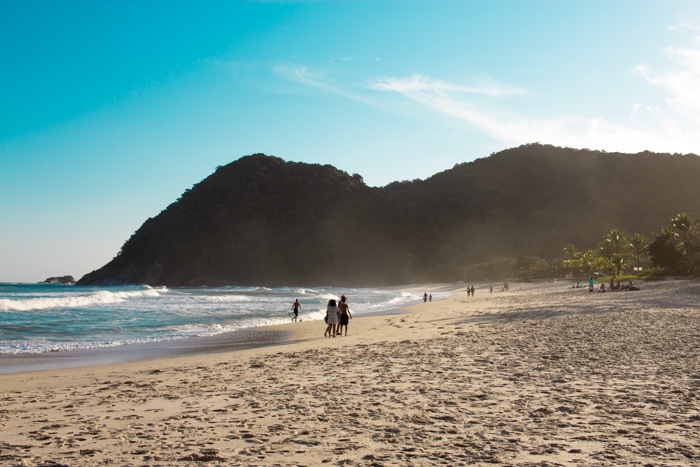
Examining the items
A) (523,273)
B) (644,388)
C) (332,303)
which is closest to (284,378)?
(644,388)

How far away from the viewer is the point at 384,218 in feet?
531

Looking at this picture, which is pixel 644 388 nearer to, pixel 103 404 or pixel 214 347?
pixel 103 404

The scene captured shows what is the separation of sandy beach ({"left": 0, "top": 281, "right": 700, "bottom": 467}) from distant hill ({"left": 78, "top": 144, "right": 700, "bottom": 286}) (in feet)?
388

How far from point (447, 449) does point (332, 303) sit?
14.0m

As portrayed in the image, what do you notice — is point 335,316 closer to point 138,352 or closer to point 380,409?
point 138,352

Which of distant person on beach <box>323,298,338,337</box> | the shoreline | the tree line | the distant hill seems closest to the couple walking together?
distant person on beach <box>323,298,338,337</box>

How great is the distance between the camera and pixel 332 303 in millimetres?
18812

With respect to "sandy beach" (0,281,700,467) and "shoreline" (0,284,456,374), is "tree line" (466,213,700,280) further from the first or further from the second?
"sandy beach" (0,281,700,467)

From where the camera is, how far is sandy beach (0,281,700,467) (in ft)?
16.1

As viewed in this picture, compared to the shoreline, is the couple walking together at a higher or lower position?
higher

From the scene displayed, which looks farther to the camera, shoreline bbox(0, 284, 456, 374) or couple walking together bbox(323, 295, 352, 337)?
couple walking together bbox(323, 295, 352, 337)

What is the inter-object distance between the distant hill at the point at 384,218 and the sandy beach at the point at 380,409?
118153 mm

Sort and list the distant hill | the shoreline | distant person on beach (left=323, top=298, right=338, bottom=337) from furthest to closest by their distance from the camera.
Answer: the distant hill, distant person on beach (left=323, top=298, right=338, bottom=337), the shoreline

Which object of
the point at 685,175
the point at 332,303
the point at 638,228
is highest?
the point at 685,175
